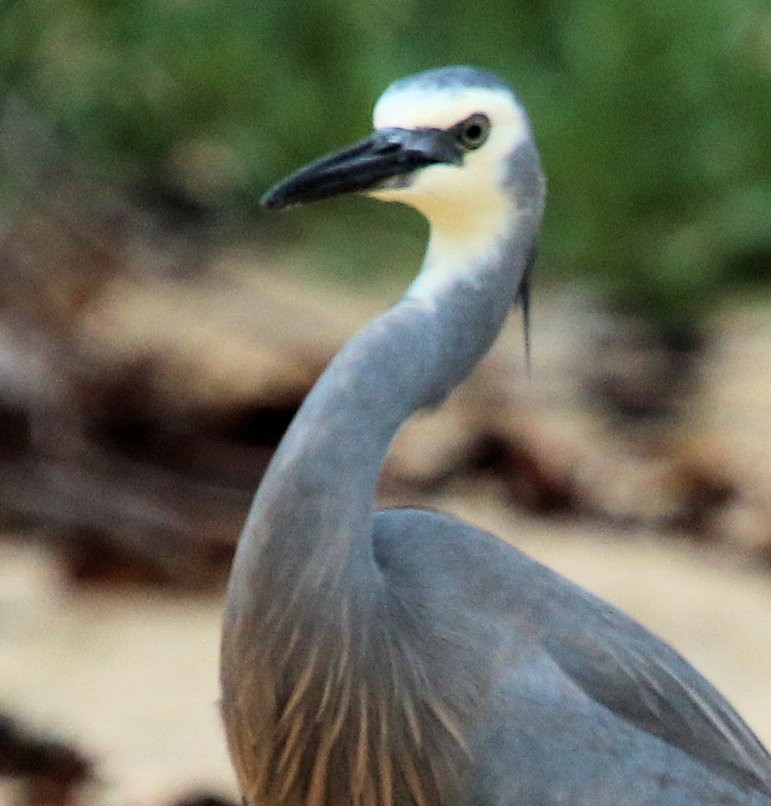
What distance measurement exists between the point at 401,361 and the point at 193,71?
3.79m

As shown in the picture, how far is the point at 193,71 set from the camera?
228 inches

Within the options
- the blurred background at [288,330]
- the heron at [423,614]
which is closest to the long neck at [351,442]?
the heron at [423,614]

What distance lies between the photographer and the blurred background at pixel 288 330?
155 inches

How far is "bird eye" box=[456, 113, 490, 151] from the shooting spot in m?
2.24

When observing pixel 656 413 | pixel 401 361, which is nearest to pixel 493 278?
pixel 401 361

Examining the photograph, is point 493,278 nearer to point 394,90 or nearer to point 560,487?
point 394,90

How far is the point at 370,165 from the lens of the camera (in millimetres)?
2191

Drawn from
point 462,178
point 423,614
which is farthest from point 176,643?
point 462,178

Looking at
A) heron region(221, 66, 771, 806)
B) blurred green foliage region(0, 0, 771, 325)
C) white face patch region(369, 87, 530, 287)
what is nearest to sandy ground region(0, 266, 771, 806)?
blurred green foliage region(0, 0, 771, 325)

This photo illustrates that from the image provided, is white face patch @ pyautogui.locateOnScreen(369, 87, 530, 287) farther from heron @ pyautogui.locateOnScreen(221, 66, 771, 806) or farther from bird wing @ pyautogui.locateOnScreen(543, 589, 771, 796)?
bird wing @ pyautogui.locateOnScreen(543, 589, 771, 796)

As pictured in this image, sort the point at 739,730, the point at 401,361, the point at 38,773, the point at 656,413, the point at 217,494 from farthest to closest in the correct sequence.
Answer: the point at 656,413, the point at 217,494, the point at 38,773, the point at 739,730, the point at 401,361

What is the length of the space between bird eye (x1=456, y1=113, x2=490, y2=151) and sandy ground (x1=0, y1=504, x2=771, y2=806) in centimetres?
154

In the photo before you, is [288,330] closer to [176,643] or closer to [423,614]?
[176,643]

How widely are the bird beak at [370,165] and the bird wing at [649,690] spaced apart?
62cm
